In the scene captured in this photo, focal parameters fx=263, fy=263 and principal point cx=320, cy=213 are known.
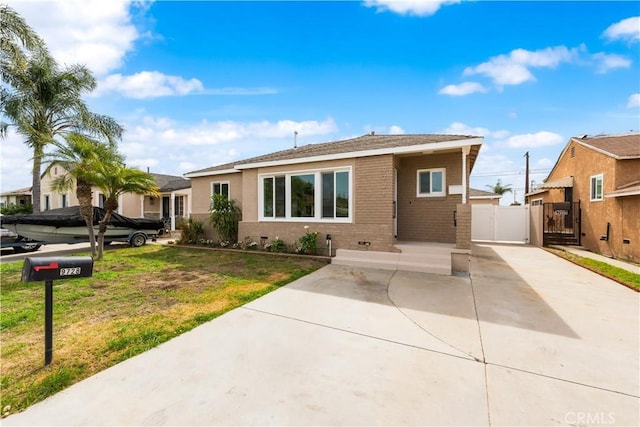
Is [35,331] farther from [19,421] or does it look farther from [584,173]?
[584,173]

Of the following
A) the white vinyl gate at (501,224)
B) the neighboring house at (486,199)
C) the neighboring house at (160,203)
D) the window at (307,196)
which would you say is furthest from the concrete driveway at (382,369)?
the neighboring house at (486,199)

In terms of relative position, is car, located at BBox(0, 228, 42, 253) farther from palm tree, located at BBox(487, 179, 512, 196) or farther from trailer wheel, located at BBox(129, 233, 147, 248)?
palm tree, located at BBox(487, 179, 512, 196)

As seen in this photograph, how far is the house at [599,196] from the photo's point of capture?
9414 millimetres

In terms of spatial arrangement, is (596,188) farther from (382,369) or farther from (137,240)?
(137,240)

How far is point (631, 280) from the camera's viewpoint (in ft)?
21.3

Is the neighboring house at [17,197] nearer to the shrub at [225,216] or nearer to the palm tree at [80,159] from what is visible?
the palm tree at [80,159]

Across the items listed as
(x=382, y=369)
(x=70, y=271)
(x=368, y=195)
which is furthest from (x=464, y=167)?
(x=70, y=271)

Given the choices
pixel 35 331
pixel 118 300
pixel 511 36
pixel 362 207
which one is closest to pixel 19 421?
pixel 35 331

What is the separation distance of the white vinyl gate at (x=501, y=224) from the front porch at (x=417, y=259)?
808cm

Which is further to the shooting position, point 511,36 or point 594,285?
point 511,36

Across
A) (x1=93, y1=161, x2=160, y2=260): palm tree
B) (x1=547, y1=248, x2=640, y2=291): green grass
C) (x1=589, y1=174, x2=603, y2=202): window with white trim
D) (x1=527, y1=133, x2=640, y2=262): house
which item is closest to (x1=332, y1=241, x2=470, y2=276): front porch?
(x1=547, y1=248, x2=640, y2=291): green grass

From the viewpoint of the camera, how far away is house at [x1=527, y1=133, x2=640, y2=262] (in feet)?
30.9

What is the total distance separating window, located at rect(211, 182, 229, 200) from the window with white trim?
16370mm

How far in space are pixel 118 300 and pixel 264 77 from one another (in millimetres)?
9739
